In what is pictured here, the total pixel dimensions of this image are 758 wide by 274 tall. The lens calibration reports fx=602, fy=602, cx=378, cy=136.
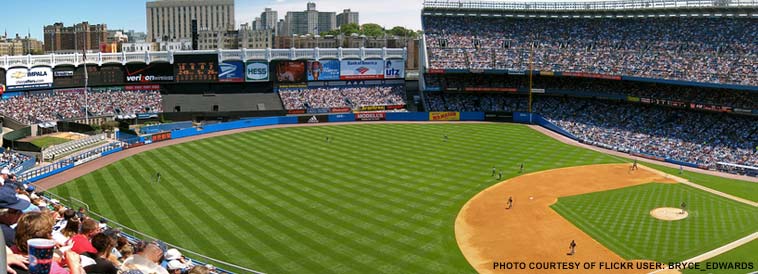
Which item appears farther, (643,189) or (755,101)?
(755,101)

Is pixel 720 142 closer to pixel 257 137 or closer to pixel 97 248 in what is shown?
pixel 257 137

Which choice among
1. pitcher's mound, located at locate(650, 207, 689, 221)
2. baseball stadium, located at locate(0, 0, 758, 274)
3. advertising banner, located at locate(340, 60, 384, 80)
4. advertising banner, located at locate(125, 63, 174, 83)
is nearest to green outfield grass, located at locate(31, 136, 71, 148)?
baseball stadium, located at locate(0, 0, 758, 274)

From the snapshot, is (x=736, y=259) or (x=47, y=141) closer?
(x=736, y=259)

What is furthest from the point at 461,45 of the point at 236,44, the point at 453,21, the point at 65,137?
the point at 236,44

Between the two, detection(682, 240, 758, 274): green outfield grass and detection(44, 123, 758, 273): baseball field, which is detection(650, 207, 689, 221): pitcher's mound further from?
detection(682, 240, 758, 274): green outfield grass

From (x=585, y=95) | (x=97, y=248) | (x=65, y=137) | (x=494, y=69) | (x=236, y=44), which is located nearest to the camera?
(x=97, y=248)

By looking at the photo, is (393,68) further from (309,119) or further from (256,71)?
(256,71)

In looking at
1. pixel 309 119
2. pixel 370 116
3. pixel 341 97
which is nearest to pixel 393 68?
pixel 341 97

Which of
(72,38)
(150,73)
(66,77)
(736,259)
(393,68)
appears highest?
(72,38)
